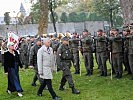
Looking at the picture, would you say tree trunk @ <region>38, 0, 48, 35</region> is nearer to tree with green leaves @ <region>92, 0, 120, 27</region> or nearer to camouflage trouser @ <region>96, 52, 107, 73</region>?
tree with green leaves @ <region>92, 0, 120, 27</region>

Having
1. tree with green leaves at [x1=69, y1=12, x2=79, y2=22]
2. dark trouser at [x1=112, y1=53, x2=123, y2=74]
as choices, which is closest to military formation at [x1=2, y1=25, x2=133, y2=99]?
dark trouser at [x1=112, y1=53, x2=123, y2=74]

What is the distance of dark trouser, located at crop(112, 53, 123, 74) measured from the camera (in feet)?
51.0

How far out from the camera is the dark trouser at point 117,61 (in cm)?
1555

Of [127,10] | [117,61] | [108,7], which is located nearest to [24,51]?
[127,10]

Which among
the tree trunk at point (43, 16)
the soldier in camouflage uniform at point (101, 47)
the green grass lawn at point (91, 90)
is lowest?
the green grass lawn at point (91, 90)

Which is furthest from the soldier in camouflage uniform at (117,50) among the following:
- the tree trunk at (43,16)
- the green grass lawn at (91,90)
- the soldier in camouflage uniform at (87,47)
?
Result: the tree trunk at (43,16)

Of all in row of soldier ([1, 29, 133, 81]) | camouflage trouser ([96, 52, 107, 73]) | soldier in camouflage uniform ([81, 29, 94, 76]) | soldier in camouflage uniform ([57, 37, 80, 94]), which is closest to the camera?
soldier in camouflage uniform ([57, 37, 80, 94])

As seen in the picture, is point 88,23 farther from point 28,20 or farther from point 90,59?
point 90,59

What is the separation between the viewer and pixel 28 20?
151 feet

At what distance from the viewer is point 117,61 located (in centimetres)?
1563

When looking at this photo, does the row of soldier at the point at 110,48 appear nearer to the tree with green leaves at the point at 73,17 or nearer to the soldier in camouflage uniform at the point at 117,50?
the soldier in camouflage uniform at the point at 117,50

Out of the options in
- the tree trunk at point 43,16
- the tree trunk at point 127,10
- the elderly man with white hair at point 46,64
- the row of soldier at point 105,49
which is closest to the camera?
the elderly man with white hair at point 46,64

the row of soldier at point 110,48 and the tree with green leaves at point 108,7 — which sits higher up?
the tree with green leaves at point 108,7

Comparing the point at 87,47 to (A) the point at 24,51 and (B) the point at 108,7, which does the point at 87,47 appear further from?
(B) the point at 108,7
